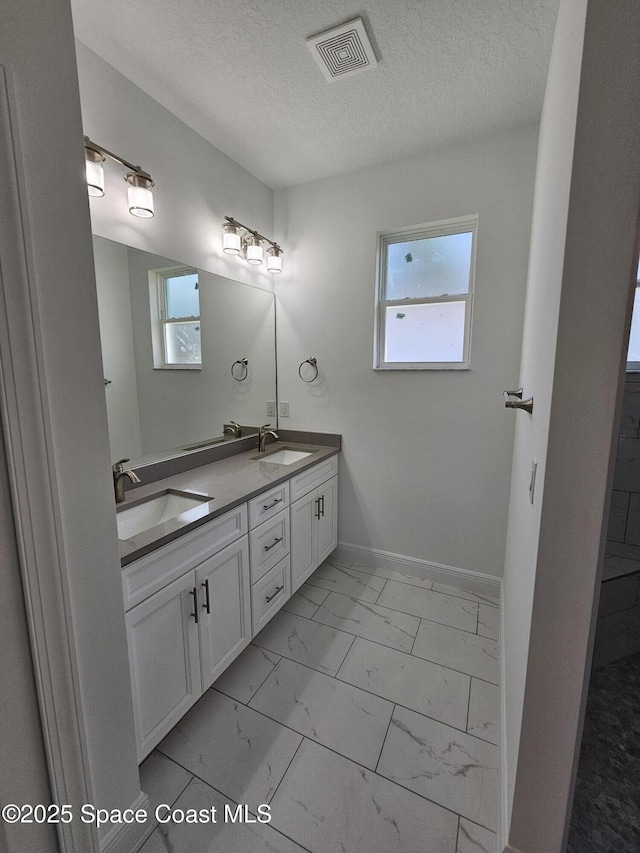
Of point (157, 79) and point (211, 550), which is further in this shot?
point (157, 79)

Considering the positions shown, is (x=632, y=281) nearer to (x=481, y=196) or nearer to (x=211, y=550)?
(x=211, y=550)

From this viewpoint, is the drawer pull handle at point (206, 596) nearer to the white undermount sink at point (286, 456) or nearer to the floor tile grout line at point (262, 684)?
the floor tile grout line at point (262, 684)

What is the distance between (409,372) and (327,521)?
1.16m

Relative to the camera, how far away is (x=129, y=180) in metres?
1.54

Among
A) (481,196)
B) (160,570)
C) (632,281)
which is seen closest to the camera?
(632,281)

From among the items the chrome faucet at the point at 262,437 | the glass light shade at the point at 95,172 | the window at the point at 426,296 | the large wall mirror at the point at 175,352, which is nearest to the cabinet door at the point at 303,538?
the chrome faucet at the point at 262,437

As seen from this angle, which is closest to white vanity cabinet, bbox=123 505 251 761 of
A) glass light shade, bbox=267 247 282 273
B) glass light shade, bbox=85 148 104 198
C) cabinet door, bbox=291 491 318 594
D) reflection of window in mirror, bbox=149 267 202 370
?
cabinet door, bbox=291 491 318 594

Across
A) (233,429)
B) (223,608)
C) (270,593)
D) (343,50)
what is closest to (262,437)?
(233,429)

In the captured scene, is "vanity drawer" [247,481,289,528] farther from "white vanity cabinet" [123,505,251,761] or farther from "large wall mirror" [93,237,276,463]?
"large wall mirror" [93,237,276,463]

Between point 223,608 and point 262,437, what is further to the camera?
point 262,437

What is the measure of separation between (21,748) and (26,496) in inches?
23.8

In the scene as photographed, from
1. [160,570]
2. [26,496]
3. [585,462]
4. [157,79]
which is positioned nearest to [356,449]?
[160,570]

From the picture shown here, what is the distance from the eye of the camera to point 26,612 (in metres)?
0.81

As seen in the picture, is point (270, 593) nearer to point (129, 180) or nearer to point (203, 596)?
point (203, 596)
